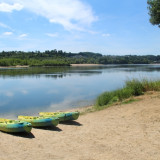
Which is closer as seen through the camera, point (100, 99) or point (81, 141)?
point (81, 141)

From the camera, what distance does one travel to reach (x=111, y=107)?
1174 cm

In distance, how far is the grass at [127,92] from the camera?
1311 cm

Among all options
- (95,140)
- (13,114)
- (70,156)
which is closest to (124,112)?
(95,140)

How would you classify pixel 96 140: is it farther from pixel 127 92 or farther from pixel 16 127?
pixel 127 92

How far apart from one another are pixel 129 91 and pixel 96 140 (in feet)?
24.8

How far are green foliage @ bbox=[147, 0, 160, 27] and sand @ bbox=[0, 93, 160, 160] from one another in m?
6.69

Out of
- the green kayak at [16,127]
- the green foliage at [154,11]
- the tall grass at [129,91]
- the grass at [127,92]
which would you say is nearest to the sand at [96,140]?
Answer: the green kayak at [16,127]

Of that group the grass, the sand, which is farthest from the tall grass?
the sand

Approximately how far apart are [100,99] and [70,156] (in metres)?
8.05

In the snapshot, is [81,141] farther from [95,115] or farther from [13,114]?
[13,114]

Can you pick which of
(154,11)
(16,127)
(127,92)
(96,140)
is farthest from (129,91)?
(16,127)

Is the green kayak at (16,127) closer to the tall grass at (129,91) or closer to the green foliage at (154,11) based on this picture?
the tall grass at (129,91)

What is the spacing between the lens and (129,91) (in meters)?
13.9

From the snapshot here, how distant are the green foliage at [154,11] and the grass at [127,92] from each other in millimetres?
3919
